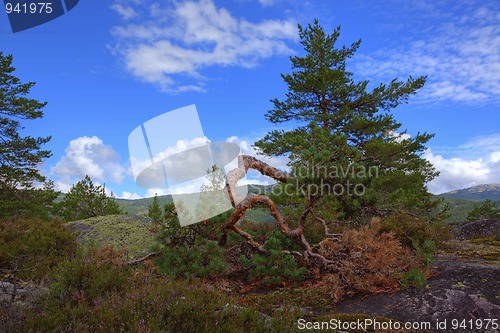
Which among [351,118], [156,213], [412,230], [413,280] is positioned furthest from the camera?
[351,118]

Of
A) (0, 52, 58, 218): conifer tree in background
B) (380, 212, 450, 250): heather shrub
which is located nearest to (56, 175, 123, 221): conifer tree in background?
(0, 52, 58, 218): conifer tree in background

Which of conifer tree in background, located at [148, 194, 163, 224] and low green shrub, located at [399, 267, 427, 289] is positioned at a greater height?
conifer tree in background, located at [148, 194, 163, 224]

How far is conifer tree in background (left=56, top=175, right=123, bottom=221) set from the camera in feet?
67.8

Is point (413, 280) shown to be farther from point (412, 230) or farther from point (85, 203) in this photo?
point (85, 203)

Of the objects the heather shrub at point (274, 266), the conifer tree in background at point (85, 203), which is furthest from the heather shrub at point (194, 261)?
the conifer tree in background at point (85, 203)

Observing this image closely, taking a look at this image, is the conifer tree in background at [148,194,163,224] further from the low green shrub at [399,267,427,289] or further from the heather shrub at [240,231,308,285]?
the low green shrub at [399,267,427,289]

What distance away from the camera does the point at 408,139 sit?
62.6 feet

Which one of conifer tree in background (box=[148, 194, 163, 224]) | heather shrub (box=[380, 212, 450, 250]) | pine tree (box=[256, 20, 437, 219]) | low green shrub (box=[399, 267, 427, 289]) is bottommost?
low green shrub (box=[399, 267, 427, 289])

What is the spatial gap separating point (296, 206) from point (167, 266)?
8038mm

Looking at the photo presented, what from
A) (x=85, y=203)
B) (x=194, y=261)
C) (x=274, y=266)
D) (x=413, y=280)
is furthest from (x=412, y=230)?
(x=85, y=203)

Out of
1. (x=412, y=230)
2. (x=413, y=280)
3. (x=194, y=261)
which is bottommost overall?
(x=413, y=280)

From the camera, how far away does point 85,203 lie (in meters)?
21.0

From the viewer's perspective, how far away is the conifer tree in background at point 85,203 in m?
20.7

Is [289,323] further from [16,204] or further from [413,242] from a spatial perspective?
[16,204]
